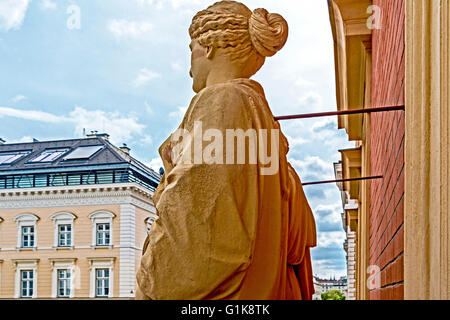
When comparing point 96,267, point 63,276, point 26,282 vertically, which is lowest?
point 26,282

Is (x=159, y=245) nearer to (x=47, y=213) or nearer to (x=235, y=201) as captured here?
(x=235, y=201)

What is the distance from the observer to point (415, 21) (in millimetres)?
1073

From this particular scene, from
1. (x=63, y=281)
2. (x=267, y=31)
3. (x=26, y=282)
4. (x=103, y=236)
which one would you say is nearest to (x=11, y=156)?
(x=103, y=236)

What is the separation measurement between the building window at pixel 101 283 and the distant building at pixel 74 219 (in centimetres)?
5

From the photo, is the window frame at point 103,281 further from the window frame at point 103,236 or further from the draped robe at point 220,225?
the draped robe at point 220,225

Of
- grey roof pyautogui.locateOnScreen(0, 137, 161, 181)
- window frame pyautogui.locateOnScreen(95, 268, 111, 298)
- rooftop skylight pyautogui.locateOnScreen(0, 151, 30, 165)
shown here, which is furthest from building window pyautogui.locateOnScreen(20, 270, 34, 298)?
rooftop skylight pyautogui.locateOnScreen(0, 151, 30, 165)

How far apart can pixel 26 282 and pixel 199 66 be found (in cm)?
3600

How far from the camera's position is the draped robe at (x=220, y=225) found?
1.27 m

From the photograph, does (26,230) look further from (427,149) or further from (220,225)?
(427,149)

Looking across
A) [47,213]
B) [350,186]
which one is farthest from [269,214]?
[47,213]

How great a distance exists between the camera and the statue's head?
149 cm

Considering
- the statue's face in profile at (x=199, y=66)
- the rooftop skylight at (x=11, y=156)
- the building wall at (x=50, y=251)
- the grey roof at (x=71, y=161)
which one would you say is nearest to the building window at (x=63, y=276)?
the building wall at (x=50, y=251)

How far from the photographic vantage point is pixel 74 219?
113ft

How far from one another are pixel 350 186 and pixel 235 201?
5.57m
